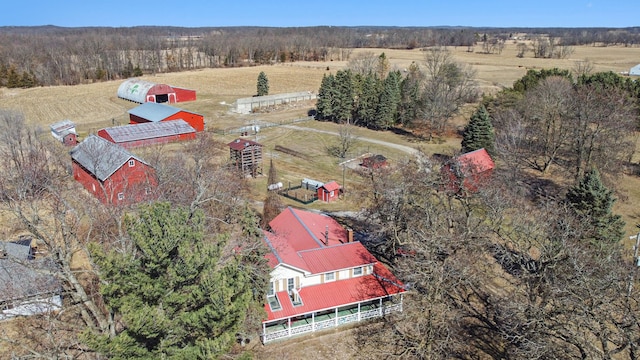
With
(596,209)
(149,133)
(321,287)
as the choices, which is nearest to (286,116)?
(149,133)

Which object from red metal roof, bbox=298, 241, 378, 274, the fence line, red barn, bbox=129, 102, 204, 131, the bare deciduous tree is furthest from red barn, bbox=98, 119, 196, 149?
red metal roof, bbox=298, 241, 378, 274

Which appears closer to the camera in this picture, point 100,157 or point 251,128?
point 100,157

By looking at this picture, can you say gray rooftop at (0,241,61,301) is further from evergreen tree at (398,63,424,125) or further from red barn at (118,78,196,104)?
red barn at (118,78,196,104)

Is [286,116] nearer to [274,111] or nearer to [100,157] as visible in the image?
[274,111]

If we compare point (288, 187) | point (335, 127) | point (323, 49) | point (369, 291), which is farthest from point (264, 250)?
point (323, 49)

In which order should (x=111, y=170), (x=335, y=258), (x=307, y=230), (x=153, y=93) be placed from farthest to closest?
(x=153, y=93), (x=111, y=170), (x=307, y=230), (x=335, y=258)
